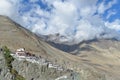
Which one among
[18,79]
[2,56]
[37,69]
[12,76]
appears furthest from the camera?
[37,69]

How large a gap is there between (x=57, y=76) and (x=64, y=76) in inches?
75.5

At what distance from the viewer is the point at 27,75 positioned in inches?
3150

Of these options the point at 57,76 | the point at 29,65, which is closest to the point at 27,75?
the point at 29,65

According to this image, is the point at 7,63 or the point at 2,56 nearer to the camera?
the point at 7,63

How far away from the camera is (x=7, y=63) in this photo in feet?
184

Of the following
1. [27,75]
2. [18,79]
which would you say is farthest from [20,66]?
[18,79]

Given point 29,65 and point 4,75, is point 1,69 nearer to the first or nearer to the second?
point 4,75

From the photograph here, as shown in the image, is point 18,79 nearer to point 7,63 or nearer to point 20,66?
point 7,63

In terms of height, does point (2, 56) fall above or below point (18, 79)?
above

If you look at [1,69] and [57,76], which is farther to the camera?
[57,76]

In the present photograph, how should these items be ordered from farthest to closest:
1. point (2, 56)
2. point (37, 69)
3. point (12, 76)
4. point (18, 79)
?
point (37, 69) → point (2, 56) → point (12, 76) → point (18, 79)

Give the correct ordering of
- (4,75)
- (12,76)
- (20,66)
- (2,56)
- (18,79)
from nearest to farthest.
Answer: (18,79) → (12,76) → (4,75) → (2,56) → (20,66)

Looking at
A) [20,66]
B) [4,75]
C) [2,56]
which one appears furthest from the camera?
[20,66]

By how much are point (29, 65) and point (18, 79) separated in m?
32.2
